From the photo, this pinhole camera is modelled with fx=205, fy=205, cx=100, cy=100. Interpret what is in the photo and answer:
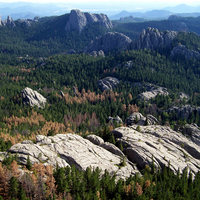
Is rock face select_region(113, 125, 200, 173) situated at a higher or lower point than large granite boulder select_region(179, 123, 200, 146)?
higher

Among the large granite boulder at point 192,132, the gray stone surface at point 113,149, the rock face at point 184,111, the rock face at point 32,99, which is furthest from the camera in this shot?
the rock face at point 32,99

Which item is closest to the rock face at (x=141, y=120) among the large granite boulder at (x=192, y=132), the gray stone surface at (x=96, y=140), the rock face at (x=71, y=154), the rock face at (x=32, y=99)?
the large granite boulder at (x=192, y=132)

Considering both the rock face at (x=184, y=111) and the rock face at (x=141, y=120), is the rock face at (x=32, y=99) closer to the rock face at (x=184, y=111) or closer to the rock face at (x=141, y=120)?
the rock face at (x=141, y=120)

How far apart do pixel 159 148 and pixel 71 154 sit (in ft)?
135

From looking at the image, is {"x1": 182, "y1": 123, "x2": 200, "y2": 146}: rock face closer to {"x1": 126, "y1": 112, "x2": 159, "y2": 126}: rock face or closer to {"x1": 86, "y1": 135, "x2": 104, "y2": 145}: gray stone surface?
{"x1": 126, "y1": 112, "x2": 159, "y2": 126}: rock face

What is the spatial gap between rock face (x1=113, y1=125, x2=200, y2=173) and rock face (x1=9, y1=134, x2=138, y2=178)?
674 centimetres

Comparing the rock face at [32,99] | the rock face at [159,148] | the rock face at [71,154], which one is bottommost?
the rock face at [32,99]

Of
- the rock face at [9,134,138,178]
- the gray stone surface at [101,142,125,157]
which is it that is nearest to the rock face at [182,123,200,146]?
the gray stone surface at [101,142,125,157]

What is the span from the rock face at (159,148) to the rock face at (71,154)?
22.1ft

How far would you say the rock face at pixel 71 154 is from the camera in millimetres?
69450

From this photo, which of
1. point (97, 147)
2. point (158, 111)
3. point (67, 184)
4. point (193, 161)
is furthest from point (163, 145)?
point (158, 111)

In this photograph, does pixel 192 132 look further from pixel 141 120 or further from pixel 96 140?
pixel 96 140

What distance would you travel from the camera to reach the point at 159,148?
304 feet

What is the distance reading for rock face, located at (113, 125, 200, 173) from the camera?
85.6 metres
